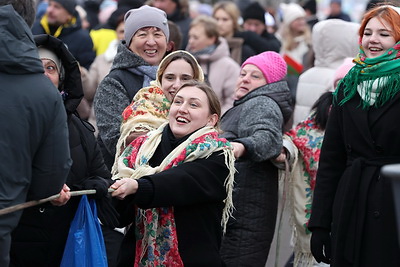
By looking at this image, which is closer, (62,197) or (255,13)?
(62,197)

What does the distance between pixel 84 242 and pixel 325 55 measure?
14.2 ft

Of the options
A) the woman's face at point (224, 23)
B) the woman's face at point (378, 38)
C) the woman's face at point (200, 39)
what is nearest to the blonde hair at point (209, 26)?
the woman's face at point (200, 39)

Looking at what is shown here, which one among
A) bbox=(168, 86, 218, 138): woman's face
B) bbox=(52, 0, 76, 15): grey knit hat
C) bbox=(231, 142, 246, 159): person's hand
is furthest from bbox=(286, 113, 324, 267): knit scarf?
bbox=(52, 0, 76, 15): grey knit hat

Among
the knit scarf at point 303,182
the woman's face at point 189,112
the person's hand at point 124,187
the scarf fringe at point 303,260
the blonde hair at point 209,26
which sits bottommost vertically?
the scarf fringe at point 303,260

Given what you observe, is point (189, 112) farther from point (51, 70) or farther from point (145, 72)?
point (145, 72)

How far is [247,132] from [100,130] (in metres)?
0.90

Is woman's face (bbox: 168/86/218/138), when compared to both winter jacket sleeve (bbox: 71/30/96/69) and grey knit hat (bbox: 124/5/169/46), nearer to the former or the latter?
grey knit hat (bbox: 124/5/169/46)

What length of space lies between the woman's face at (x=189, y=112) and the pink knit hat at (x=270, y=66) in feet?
4.01

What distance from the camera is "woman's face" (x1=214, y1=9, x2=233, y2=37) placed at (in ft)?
36.7

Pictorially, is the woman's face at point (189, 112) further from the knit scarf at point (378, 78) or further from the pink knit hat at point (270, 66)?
the pink knit hat at point (270, 66)

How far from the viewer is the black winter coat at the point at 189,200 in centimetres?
466

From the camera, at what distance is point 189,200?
4.76 meters

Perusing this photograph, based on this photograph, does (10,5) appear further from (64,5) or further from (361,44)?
(64,5)

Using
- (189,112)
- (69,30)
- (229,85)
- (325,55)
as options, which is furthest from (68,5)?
(189,112)
